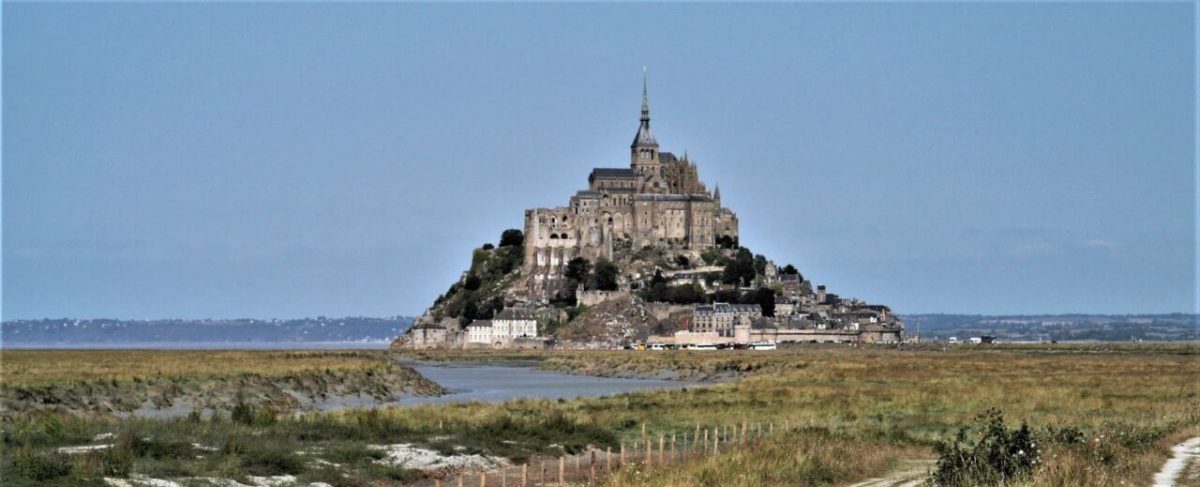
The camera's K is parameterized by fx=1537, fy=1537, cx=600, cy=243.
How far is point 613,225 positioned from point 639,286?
9.92 metres

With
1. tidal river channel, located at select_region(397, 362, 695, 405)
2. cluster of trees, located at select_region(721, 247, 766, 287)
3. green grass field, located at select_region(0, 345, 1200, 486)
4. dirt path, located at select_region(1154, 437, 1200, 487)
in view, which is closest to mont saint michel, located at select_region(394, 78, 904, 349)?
cluster of trees, located at select_region(721, 247, 766, 287)

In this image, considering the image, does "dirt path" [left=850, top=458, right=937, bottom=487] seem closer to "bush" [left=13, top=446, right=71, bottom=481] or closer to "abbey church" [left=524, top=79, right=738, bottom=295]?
"bush" [left=13, top=446, right=71, bottom=481]

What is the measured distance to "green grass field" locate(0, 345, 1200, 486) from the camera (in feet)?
79.7

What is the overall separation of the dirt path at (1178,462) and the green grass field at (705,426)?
26 cm

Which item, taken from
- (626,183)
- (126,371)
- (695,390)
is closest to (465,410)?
(695,390)

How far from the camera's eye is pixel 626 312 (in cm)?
16050

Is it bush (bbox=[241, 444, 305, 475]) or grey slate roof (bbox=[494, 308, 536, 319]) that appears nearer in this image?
bush (bbox=[241, 444, 305, 475])

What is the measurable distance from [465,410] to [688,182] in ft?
477

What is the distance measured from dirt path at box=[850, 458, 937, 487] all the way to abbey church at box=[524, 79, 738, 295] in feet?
468

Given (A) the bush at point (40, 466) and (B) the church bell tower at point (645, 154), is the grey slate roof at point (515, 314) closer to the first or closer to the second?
(B) the church bell tower at point (645, 154)

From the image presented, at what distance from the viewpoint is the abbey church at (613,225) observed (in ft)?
571

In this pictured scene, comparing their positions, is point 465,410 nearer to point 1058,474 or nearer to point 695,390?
point 695,390

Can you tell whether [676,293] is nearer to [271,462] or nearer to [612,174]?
[612,174]

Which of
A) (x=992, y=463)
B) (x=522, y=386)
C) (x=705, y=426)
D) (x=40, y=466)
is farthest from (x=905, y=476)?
(x=522, y=386)
